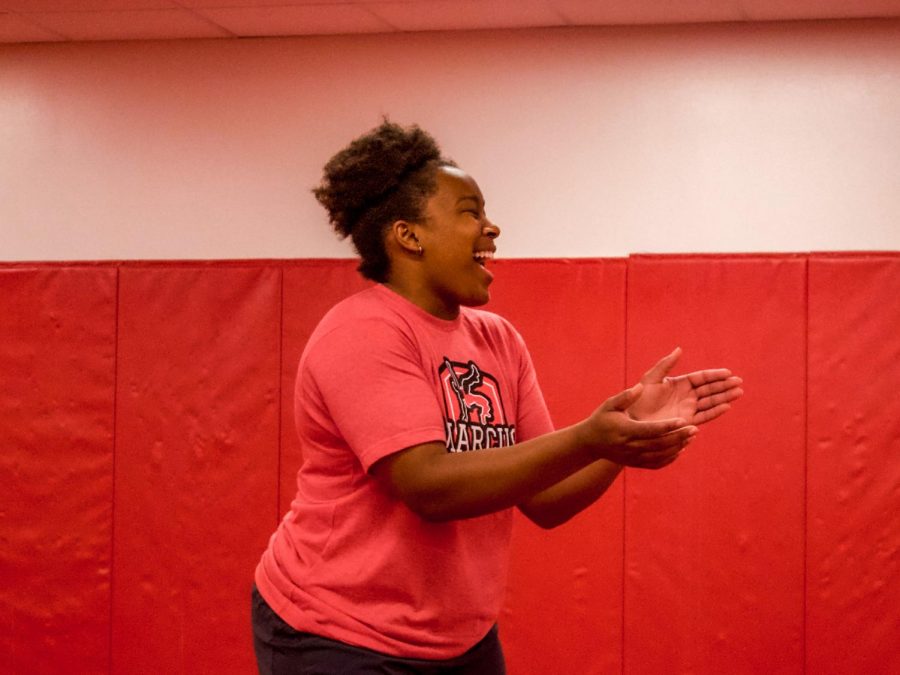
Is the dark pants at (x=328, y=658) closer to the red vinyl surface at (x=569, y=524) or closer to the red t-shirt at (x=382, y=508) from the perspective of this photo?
the red t-shirt at (x=382, y=508)

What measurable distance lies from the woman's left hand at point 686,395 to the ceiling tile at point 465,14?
2.47 metres

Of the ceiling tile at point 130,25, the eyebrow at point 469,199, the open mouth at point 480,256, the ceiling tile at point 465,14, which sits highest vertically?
the ceiling tile at point 130,25

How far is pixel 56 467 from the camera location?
3930mm

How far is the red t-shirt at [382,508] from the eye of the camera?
145 centimetres

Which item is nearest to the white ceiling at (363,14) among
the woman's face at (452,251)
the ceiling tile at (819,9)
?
the ceiling tile at (819,9)

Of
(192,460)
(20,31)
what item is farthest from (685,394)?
(20,31)

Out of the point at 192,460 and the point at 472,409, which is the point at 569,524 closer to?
the point at 192,460

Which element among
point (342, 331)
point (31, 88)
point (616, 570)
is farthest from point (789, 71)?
point (31, 88)

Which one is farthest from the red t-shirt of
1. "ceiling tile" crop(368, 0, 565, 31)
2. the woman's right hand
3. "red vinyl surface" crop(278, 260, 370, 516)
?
"ceiling tile" crop(368, 0, 565, 31)

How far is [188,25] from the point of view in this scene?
4039 mm

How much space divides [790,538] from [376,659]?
7.91ft

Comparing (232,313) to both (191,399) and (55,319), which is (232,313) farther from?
(55,319)

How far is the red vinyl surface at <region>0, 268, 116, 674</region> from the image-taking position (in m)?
3.92

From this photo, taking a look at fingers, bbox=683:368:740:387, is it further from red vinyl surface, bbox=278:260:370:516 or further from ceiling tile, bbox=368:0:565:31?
ceiling tile, bbox=368:0:565:31
